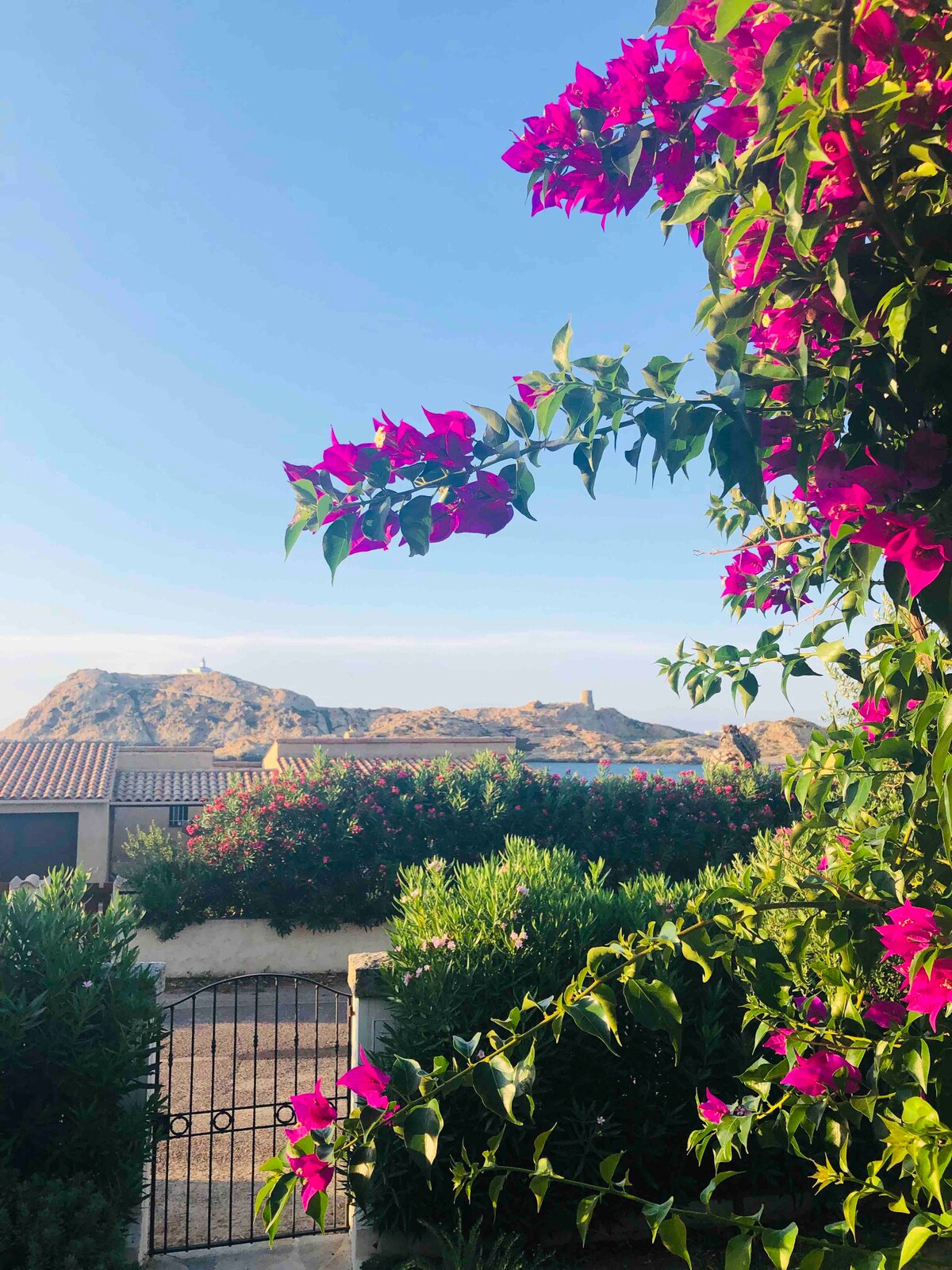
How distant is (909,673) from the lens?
173 cm

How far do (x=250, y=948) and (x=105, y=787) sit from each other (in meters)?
13.7

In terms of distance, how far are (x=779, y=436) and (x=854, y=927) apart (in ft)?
3.59

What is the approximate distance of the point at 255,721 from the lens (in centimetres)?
7162

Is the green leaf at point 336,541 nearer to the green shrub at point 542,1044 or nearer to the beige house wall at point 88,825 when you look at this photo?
the green shrub at point 542,1044

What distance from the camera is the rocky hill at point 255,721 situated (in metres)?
40.8

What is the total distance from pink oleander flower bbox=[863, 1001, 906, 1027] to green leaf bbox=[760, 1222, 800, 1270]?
0.58 metres

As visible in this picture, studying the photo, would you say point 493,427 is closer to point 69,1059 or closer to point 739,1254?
point 739,1254

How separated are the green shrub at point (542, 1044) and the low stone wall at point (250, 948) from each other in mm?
8170

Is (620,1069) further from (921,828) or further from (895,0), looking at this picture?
(895,0)

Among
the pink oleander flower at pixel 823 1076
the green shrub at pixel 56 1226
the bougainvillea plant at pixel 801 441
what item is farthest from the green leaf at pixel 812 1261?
the green shrub at pixel 56 1226

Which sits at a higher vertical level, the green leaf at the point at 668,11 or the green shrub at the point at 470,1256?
the green leaf at the point at 668,11

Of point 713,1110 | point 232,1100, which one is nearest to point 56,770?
point 232,1100

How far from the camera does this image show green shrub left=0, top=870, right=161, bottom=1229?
14.3 feet

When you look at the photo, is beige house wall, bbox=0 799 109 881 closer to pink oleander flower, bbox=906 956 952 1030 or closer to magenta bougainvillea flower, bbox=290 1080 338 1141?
magenta bougainvillea flower, bbox=290 1080 338 1141
